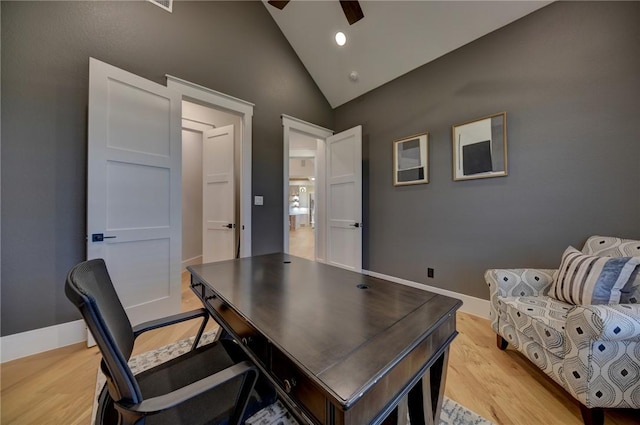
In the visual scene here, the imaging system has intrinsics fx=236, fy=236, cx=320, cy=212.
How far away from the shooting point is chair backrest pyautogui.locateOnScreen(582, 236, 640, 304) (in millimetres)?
1398

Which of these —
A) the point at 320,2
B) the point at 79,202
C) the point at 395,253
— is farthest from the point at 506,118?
Result: the point at 79,202

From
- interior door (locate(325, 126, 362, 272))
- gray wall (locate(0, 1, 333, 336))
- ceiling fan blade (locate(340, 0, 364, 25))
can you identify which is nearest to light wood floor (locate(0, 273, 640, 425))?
gray wall (locate(0, 1, 333, 336))

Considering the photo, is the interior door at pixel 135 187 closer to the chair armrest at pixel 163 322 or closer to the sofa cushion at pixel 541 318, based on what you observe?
the chair armrest at pixel 163 322

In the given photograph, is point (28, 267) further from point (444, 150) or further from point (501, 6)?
point (501, 6)

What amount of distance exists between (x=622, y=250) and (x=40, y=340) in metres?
4.24

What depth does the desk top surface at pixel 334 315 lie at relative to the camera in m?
0.60

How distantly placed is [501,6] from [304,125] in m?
2.45

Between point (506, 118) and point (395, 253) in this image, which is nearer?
point (506, 118)

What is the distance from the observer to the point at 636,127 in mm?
1735

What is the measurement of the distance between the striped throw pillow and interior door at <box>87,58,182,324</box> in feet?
10.4

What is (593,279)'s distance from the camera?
4.79 feet

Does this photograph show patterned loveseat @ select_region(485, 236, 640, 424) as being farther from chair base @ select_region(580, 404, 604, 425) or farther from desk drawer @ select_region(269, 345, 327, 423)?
desk drawer @ select_region(269, 345, 327, 423)

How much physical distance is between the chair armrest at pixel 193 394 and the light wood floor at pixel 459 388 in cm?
112

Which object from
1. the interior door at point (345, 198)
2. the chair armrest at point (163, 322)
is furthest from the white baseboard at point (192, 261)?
the chair armrest at point (163, 322)
